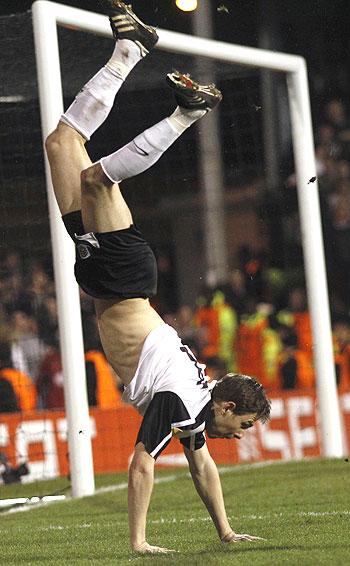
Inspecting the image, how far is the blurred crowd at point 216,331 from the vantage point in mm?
14766

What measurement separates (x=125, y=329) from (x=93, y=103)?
119 centimetres

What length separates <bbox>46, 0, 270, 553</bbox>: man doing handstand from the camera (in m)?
6.62

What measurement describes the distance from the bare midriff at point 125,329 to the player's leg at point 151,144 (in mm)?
566

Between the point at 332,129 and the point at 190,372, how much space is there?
14019mm

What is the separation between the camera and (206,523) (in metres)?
8.23

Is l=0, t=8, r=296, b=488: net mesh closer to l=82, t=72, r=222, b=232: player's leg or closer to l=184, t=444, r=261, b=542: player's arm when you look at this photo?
l=82, t=72, r=222, b=232: player's leg

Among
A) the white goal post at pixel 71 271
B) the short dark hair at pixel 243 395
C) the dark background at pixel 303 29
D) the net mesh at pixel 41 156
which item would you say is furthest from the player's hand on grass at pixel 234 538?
the dark background at pixel 303 29

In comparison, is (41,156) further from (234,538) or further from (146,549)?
(146,549)

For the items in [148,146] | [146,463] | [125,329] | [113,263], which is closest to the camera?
[148,146]

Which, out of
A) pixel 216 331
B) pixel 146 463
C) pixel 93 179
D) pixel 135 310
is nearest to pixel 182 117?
pixel 93 179

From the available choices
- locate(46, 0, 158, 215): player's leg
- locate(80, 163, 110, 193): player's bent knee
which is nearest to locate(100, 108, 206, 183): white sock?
locate(80, 163, 110, 193): player's bent knee

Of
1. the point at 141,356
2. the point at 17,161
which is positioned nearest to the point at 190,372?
the point at 141,356

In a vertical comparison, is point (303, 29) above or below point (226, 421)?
above

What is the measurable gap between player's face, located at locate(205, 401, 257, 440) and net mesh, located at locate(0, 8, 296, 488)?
410 centimetres
